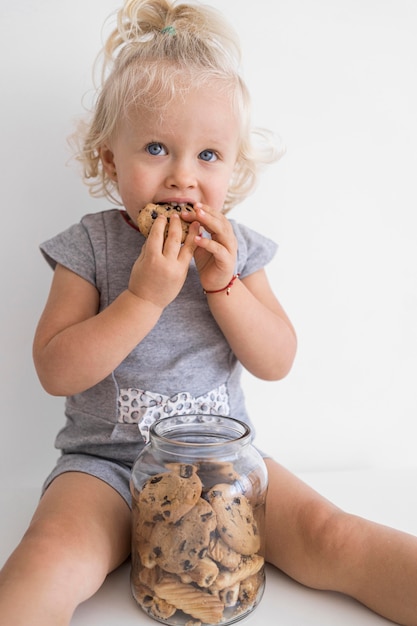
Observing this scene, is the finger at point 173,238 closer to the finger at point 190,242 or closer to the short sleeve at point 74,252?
the finger at point 190,242

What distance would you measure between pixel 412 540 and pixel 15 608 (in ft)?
1.48

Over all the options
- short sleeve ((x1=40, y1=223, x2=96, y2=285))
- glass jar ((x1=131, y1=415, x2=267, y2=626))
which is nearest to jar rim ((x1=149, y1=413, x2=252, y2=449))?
glass jar ((x1=131, y1=415, x2=267, y2=626))

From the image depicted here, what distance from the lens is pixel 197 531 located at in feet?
2.39

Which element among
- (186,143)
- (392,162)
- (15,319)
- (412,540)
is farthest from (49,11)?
(412,540)

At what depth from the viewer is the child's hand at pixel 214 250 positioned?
0.87 metres

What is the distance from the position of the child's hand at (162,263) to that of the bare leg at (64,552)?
26 centimetres

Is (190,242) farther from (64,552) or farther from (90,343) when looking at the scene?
(64,552)

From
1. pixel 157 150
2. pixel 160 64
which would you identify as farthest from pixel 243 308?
pixel 160 64

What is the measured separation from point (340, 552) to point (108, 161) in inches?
25.4

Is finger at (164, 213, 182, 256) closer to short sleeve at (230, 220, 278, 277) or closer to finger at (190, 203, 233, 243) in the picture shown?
finger at (190, 203, 233, 243)

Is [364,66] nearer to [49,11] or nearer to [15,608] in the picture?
[49,11]

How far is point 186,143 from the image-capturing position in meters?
0.91

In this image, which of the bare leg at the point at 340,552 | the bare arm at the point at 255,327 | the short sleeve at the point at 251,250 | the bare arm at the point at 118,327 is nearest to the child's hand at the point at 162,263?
the bare arm at the point at 118,327

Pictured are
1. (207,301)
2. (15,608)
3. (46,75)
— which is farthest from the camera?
(46,75)
